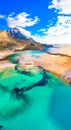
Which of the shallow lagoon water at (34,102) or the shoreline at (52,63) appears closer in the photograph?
the shallow lagoon water at (34,102)

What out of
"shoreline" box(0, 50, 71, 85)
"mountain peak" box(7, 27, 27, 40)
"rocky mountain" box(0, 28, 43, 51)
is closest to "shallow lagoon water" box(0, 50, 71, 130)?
"shoreline" box(0, 50, 71, 85)

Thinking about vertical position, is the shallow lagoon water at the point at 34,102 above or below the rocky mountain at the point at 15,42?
below

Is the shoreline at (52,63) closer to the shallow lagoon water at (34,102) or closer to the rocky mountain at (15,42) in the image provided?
the shallow lagoon water at (34,102)

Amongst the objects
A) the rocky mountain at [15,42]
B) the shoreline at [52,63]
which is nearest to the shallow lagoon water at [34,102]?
the shoreline at [52,63]

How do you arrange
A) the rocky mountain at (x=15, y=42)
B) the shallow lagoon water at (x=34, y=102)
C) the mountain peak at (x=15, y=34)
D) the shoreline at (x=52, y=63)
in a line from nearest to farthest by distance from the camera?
the shallow lagoon water at (x=34, y=102) → the shoreline at (x=52, y=63) → the rocky mountain at (x=15, y=42) → the mountain peak at (x=15, y=34)

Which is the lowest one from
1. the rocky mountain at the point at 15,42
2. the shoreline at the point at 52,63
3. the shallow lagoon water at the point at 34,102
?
the shallow lagoon water at the point at 34,102

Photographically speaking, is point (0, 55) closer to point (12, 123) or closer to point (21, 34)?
point (21, 34)
